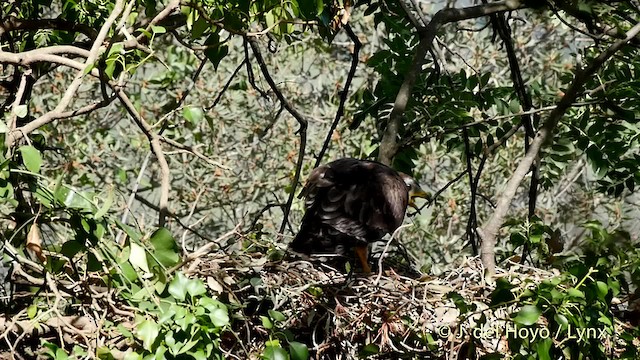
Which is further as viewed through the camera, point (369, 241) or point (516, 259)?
point (369, 241)

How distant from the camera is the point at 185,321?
2482 mm

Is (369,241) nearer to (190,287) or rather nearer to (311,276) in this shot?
(311,276)

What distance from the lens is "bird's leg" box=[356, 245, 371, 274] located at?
4184 mm

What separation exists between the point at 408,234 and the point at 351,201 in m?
3.49

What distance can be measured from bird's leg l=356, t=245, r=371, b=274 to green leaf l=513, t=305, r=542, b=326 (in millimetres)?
1197

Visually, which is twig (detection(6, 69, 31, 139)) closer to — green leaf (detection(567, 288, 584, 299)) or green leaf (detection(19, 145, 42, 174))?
green leaf (detection(19, 145, 42, 174))

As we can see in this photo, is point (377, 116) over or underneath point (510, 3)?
underneath

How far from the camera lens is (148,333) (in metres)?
2.47

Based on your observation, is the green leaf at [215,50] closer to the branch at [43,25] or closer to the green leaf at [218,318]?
the branch at [43,25]

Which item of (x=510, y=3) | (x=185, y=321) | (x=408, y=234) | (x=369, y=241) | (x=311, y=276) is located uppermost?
(x=510, y=3)

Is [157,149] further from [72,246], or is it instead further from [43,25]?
[43,25]

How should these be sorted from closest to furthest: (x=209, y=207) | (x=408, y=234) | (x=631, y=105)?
1. (x=631, y=105)
2. (x=209, y=207)
3. (x=408, y=234)

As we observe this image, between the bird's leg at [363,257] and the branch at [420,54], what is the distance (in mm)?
445

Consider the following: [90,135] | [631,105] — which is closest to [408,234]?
[90,135]
